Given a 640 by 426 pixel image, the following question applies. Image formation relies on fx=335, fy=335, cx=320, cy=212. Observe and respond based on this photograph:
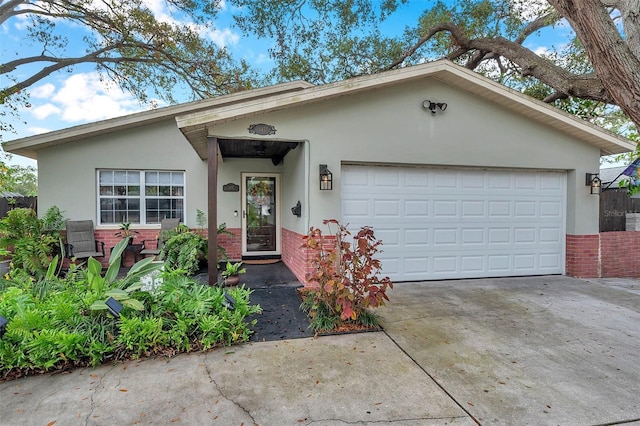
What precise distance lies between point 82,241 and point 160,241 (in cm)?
160

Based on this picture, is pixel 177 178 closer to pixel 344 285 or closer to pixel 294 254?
pixel 294 254

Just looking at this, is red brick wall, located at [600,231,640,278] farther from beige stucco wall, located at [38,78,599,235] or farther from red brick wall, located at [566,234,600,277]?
beige stucco wall, located at [38,78,599,235]

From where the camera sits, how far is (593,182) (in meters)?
6.72

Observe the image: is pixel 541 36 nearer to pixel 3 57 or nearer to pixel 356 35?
pixel 356 35

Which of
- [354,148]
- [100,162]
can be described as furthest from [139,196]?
[354,148]

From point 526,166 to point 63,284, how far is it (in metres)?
7.72

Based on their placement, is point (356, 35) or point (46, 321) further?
point (356, 35)

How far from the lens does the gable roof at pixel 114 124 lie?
22.3 feet

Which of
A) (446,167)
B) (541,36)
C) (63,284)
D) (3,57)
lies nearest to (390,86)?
(446,167)

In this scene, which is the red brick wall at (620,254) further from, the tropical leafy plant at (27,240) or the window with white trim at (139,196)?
the tropical leafy plant at (27,240)

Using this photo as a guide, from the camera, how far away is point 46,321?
3182 millimetres

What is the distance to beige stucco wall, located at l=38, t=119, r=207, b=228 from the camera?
729 cm

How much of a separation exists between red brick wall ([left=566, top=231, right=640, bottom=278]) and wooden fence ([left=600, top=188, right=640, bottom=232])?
0.17m

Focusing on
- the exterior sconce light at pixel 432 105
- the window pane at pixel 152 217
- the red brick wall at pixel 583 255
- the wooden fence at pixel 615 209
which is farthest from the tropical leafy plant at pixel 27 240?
the wooden fence at pixel 615 209
